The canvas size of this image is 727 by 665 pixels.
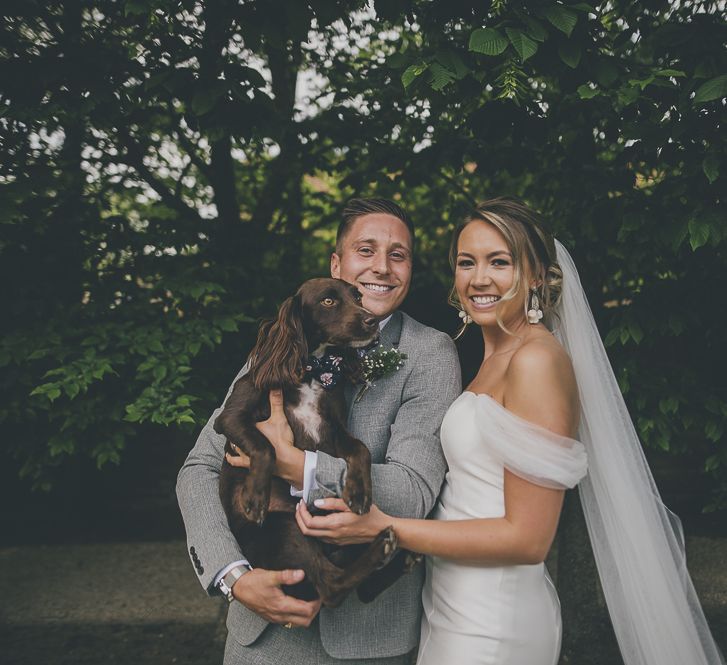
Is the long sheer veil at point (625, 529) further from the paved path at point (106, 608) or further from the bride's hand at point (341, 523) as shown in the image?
the paved path at point (106, 608)

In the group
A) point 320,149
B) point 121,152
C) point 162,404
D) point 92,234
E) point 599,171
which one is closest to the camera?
point 162,404

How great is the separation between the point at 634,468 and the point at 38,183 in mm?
2719

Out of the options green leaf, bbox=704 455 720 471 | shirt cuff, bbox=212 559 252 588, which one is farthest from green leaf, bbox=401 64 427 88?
green leaf, bbox=704 455 720 471

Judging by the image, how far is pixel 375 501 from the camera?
6.43ft

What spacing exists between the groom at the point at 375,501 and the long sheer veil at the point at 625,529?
456mm

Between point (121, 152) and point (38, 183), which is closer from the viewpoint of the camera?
point (38, 183)

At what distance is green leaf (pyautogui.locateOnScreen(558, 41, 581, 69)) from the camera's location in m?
2.18

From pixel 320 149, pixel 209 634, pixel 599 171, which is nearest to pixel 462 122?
pixel 599 171

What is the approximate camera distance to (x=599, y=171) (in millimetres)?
3055

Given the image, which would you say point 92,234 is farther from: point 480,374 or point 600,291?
point 600,291

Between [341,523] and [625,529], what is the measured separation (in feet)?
3.23

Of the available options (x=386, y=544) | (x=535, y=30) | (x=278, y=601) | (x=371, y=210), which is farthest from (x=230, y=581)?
(x=535, y=30)

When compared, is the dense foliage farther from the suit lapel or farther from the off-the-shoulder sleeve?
the off-the-shoulder sleeve

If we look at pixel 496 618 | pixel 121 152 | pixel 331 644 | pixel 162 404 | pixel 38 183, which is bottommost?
pixel 331 644
